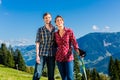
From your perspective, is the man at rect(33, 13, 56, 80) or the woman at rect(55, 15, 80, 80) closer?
the woman at rect(55, 15, 80, 80)

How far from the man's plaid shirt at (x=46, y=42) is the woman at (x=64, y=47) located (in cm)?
31

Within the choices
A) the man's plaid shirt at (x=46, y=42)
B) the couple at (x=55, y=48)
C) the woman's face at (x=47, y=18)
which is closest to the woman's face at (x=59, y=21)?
the couple at (x=55, y=48)

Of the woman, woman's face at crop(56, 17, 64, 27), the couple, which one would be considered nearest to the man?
the couple

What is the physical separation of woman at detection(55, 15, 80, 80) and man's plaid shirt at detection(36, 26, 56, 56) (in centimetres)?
31

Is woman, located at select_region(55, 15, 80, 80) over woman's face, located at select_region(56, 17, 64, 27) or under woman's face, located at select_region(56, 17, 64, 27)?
under

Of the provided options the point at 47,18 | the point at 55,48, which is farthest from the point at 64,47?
the point at 47,18

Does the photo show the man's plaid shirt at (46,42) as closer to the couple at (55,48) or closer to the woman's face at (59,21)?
the couple at (55,48)

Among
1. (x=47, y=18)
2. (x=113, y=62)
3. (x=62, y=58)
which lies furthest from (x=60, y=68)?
(x=113, y=62)

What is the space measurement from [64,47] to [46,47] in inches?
33.5

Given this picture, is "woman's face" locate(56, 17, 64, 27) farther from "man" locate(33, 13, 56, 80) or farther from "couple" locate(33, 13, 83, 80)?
"man" locate(33, 13, 56, 80)

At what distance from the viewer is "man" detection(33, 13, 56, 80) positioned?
1371 cm

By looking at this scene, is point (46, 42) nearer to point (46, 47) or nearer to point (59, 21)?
point (46, 47)

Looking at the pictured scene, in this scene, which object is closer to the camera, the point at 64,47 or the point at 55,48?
the point at 64,47

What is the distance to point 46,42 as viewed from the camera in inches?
545
